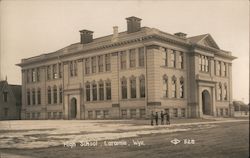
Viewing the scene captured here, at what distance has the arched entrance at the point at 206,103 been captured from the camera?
4553cm

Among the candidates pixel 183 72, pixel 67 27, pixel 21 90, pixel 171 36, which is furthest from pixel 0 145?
pixel 21 90

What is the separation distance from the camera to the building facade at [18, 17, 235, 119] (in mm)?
37469

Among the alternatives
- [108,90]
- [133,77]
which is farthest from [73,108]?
[133,77]

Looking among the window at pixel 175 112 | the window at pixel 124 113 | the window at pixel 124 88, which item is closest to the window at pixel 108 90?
the window at pixel 124 88

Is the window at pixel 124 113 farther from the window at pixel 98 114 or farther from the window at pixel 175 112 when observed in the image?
the window at pixel 175 112

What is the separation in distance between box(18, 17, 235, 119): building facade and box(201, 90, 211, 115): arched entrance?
0.41 ft

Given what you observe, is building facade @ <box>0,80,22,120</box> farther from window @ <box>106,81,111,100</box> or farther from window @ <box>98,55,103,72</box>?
window @ <box>106,81,111,100</box>

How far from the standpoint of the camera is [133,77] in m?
38.6

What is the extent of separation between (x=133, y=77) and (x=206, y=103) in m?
12.4

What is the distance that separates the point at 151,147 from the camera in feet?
38.8

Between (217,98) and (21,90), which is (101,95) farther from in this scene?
(21,90)

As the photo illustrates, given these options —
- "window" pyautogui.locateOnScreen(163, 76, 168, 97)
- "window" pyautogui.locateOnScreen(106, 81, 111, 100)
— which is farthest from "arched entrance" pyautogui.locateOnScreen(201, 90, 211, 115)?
"window" pyautogui.locateOnScreen(106, 81, 111, 100)

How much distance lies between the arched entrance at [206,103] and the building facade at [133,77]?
0.13 m

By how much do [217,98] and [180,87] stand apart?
891cm
